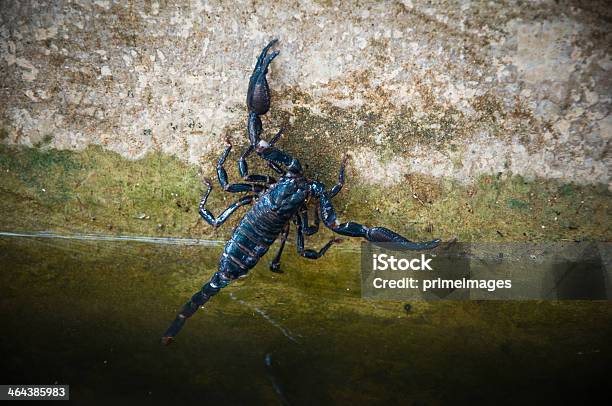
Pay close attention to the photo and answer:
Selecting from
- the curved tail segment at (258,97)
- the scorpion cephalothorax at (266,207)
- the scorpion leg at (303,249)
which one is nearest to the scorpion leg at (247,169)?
the scorpion cephalothorax at (266,207)

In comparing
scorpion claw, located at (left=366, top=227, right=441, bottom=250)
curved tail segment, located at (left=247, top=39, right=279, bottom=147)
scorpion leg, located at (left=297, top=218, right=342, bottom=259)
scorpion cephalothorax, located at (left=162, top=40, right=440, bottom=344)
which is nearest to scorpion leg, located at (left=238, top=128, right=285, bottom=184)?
scorpion cephalothorax, located at (left=162, top=40, right=440, bottom=344)

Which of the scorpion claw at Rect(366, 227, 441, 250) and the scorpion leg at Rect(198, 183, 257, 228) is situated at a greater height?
the scorpion leg at Rect(198, 183, 257, 228)

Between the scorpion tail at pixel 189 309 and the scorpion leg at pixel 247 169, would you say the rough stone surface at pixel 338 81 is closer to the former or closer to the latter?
the scorpion leg at pixel 247 169

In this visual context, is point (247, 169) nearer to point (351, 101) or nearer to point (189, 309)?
point (351, 101)

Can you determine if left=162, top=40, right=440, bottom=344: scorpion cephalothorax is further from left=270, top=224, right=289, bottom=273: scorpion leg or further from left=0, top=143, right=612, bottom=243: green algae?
left=0, top=143, right=612, bottom=243: green algae

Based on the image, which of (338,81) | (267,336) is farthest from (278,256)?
(338,81)

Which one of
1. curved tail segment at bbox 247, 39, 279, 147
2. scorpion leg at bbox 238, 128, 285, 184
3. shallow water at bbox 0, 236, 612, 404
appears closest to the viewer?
curved tail segment at bbox 247, 39, 279, 147
